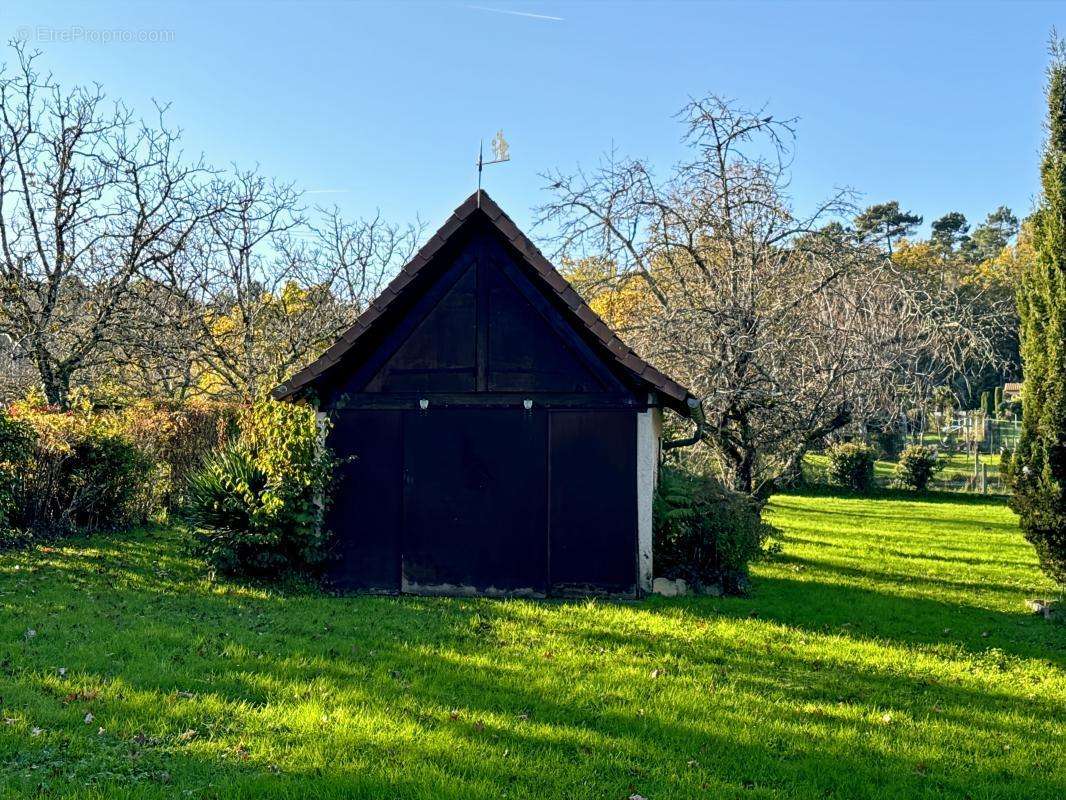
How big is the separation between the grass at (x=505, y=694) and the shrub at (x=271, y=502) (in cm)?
50

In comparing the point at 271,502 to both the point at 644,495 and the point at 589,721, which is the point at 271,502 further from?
the point at 589,721

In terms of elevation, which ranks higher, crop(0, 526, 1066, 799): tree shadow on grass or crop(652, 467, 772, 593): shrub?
crop(652, 467, 772, 593): shrub

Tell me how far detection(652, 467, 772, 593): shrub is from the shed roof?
1710 mm

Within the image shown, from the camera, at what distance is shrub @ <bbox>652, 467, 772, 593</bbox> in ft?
36.7

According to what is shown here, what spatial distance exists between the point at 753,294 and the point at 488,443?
222 inches

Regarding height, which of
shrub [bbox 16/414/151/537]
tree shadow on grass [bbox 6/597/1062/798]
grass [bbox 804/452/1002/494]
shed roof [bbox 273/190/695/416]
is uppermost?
shed roof [bbox 273/190/695/416]

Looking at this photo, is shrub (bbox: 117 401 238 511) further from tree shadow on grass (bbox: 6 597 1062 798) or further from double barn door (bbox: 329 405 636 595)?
tree shadow on grass (bbox: 6 597 1062 798)

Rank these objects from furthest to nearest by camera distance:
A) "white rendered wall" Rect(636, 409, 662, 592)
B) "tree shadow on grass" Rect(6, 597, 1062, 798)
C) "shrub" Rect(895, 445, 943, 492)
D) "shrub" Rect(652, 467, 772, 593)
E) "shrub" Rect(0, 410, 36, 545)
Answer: "shrub" Rect(895, 445, 943, 492) < "shrub" Rect(0, 410, 36, 545) < "shrub" Rect(652, 467, 772, 593) < "white rendered wall" Rect(636, 409, 662, 592) < "tree shadow on grass" Rect(6, 597, 1062, 798)

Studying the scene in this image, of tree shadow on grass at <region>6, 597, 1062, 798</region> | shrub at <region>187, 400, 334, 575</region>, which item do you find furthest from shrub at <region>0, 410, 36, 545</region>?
tree shadow on grass at <region>6, 597, 1062, 798</region>

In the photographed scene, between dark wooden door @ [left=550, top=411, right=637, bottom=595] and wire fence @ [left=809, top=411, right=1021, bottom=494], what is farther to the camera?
wire fence @ [left=809, top=411, right=1021, bottom=494]

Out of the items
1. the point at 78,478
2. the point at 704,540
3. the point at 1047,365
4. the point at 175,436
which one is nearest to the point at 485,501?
the point at 704,540

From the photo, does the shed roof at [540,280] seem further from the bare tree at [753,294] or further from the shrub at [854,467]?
the shrub at [854,467]

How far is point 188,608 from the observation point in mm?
9195

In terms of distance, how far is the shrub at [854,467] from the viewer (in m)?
29.5
